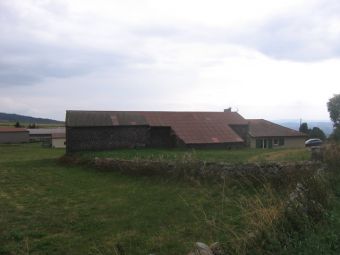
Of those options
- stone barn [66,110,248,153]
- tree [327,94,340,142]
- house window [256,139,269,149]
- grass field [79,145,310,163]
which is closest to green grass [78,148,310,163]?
grass field [79,145,310,163]

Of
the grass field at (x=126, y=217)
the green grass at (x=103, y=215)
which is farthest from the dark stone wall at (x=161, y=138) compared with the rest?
the grass field at (x=126, y=217)

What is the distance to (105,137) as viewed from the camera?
36.6 metres

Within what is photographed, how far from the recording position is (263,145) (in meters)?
44.8

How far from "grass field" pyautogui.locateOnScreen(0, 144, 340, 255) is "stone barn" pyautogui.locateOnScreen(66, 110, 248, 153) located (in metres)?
14.6

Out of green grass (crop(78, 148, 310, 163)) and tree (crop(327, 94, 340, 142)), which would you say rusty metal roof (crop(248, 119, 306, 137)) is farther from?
green grass (crop(78, 148, 310, 163))

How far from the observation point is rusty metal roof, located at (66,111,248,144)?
3691 centimetres

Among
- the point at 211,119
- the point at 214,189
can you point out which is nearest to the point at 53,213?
the point at 214,189

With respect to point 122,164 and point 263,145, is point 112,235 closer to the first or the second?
point 122,164

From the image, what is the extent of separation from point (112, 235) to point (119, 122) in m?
27.7

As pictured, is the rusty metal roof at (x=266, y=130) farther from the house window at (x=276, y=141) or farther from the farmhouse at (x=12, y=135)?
the farmhouse at (x=12, y=135)

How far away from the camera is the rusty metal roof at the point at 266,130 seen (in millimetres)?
44750

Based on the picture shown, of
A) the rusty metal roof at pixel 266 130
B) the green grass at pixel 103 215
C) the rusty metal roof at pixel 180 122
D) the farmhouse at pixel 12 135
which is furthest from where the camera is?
the farmhouse at pixel 12 135

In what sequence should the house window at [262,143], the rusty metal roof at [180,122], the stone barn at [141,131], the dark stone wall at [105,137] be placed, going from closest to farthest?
the dark stone wall at [105,137] < the stone barn at [141,131] < the rusty metal roof at [180,122] < the house window at [262,143]

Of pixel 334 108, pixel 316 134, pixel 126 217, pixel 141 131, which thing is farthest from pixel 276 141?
pixel 126 217
